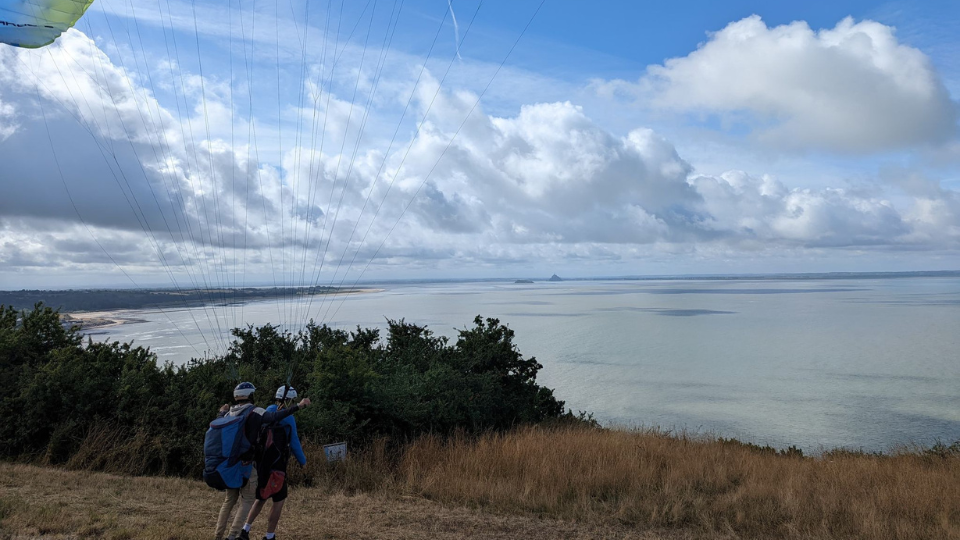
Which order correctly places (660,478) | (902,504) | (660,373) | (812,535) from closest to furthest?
1. (812,535)
2. (902,504)
3. (660,478)
4. (660,373)

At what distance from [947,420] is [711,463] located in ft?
82.3

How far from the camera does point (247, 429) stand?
221 inches

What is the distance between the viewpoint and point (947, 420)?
26.9 metres

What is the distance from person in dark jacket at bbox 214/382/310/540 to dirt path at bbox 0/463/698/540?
1.95 feet

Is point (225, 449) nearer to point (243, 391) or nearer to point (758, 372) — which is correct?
point (243, 391)

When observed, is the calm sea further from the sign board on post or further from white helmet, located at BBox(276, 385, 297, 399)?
white helmet, located at BBox(276, 385, 297, 399)

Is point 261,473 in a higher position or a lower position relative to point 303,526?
higher

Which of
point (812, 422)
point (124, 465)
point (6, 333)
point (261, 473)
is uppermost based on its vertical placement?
point (6, 333)

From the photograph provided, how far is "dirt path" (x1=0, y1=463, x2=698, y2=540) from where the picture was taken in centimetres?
621

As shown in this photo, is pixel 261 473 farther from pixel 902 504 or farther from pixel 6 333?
pixel 6 333

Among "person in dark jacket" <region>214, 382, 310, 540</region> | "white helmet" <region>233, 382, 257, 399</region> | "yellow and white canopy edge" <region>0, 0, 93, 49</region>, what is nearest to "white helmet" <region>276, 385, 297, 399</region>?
"person in dark jacket" <region>214, 382, 310, 540</region>

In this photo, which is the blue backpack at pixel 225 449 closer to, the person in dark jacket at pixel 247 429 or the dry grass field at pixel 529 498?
the person in dark jacket at pixel 247 429

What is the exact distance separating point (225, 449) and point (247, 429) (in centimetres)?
26

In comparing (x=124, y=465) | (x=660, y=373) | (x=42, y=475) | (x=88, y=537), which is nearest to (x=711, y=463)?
(x=88, y=537)
